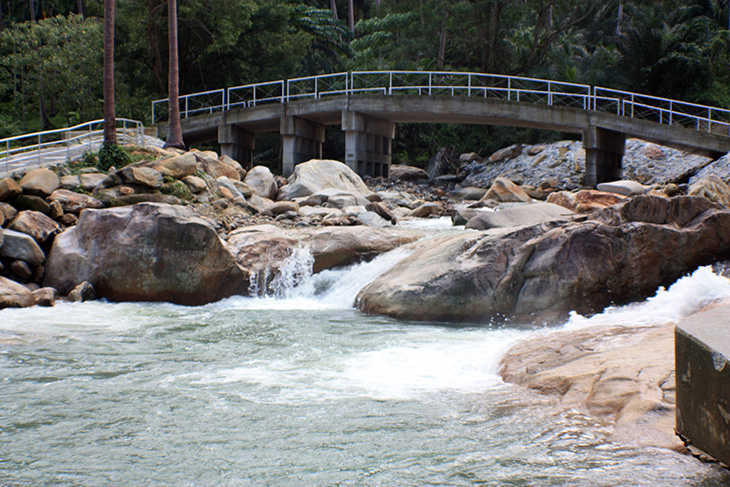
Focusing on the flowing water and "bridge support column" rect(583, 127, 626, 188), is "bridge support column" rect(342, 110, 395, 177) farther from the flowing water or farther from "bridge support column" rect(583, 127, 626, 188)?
the flowing water

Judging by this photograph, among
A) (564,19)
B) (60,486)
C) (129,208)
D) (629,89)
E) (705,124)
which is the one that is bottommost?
(60,486)

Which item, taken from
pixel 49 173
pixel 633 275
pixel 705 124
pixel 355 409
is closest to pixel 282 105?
pixel 49 173

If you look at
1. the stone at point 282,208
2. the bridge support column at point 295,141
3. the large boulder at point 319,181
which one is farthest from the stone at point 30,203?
the bridge support column at point 295,141

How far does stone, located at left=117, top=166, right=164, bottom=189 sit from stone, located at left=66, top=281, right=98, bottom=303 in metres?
4.58

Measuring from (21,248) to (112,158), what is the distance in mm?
6745

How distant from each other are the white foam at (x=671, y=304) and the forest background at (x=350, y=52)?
2442cm

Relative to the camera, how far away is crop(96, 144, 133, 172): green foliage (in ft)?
60.0

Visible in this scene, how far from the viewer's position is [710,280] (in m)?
8.38

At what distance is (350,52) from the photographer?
41.3m

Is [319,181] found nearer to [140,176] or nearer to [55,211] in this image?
[140,176]

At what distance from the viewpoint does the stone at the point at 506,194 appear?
79.3 feet

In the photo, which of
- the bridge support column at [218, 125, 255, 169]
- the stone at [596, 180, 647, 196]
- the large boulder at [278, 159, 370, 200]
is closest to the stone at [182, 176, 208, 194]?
the large boulder at [278, 159, 370, 200]

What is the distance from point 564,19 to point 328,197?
23440mm

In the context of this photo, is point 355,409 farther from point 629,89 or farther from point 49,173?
point 629,89
